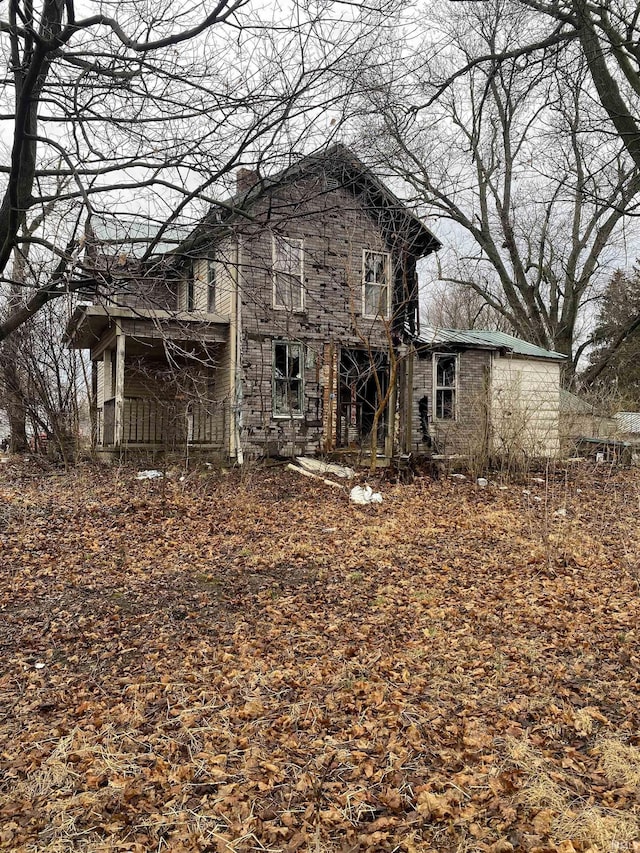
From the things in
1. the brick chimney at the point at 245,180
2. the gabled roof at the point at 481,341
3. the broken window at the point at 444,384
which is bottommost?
the broken window at the point at 444,384

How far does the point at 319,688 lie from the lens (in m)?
4.17

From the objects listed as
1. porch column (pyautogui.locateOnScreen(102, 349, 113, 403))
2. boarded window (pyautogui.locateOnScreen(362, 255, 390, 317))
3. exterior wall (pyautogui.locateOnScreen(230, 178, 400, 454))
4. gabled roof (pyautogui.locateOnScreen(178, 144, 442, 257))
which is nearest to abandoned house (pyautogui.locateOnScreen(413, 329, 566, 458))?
boarded window (pyautogui.locateOnScreen(362, 255, 390, 317))

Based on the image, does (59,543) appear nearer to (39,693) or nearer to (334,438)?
(39,693)

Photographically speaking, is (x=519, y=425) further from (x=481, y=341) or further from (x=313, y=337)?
(x=313, y=337)

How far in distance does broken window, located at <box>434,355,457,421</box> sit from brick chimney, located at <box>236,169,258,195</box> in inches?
477

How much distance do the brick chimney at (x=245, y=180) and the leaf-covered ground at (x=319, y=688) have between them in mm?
3269

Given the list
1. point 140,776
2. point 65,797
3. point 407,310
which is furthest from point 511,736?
point 407,310

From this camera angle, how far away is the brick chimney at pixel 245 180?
13.1 feet

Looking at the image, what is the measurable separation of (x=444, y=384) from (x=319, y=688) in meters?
12.7

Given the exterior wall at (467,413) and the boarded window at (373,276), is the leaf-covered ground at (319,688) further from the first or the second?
the boarded window at (373,276)

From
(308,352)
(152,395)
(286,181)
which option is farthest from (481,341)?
(286,181)

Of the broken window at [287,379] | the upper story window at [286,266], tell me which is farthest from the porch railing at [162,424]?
the upper story window at [286,266]

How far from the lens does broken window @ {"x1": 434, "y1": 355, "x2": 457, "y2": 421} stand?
627 inches

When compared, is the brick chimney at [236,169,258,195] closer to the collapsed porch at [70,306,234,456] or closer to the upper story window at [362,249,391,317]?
the collapsed porch at [70,306,234,456]
